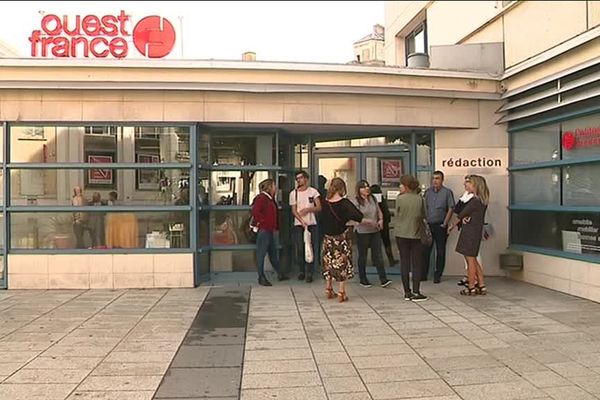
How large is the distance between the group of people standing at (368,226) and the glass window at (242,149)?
24.8 inches

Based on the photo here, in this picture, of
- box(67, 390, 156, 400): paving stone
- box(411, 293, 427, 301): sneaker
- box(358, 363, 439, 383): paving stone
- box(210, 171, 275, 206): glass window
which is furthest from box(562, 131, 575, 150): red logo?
box(67, 390, 156, 400): paving stone

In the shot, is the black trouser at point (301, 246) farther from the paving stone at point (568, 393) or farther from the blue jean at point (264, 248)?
the paving stone at point (568, 393)

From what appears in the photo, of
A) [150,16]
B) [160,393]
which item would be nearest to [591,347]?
[160,393]

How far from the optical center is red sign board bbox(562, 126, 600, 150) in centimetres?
762

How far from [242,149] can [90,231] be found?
2772mm

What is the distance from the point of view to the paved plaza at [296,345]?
4574 millimetres

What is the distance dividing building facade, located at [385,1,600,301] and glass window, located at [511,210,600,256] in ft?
0.05

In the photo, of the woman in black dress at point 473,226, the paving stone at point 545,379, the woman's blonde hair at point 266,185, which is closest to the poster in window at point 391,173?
the woman in black dress at point 473,226

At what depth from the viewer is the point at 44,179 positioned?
895 centimetres

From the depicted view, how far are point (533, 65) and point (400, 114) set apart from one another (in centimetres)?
211

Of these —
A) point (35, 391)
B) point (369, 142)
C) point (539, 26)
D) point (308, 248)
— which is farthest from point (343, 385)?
point (539, 26)

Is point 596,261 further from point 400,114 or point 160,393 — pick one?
point 160,393

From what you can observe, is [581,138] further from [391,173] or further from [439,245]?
[391,173]

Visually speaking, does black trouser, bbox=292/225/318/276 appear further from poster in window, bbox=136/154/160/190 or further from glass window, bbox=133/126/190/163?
poster in window, bbox=136/154/160/190
